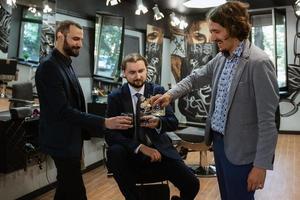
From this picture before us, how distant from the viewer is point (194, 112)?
795cm

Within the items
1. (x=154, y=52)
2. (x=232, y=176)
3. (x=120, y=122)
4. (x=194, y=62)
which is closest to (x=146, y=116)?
(x=120, y=122)

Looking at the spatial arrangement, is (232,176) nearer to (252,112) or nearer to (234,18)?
(252,112)

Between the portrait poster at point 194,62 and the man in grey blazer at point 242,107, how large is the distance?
19.7 feet

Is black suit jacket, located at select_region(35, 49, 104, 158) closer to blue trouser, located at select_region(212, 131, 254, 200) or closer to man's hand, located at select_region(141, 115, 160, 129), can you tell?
man's hand, located at select_region(141, 115, 160, 129)

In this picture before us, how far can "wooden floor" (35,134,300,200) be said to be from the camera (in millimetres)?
3797

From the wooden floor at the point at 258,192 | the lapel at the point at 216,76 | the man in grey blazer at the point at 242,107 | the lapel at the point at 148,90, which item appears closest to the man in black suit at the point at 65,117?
the lapel at the point at 148,90

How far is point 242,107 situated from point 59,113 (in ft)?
4.21

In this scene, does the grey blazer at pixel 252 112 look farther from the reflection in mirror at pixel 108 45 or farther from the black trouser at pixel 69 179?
the reflection in mirror at pixel 108 45

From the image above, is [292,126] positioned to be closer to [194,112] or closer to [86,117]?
[194,112]

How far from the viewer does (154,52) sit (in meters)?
6.79

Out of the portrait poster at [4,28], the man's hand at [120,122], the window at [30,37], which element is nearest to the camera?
the man's hand at [120,122]

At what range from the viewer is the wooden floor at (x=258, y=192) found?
380 centimetres

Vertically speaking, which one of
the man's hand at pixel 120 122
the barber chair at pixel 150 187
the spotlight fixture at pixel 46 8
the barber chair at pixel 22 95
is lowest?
the barber chair at pixel 150 187

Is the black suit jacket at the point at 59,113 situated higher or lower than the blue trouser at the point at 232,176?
higher
